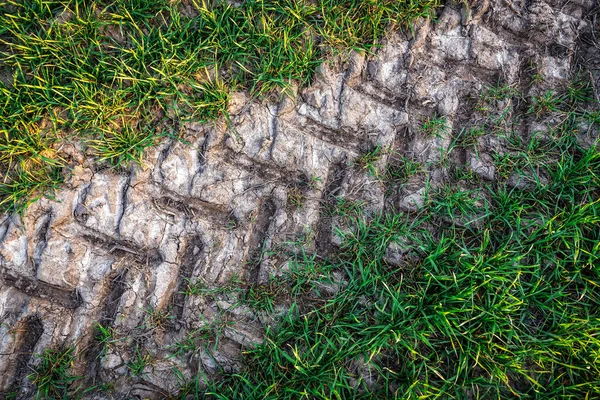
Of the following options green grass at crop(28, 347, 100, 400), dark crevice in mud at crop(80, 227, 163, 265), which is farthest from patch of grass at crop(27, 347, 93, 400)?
dark crevice in mud at crop(80, 227, 163, 265)

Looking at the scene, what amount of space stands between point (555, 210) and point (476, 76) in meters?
0.85

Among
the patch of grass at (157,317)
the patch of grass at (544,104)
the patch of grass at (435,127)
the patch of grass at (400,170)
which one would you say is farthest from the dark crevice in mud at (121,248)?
the patch of grass at (544,104)

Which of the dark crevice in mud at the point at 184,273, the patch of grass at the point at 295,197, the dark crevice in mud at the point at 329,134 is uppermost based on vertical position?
the dark crevice in mud at the point at 329,134

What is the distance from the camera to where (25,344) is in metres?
1.97

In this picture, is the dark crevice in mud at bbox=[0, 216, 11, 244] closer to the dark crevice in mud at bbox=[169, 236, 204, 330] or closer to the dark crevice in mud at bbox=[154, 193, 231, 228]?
the dark crevice in mud at bbox=[154, 193, 231, 228]

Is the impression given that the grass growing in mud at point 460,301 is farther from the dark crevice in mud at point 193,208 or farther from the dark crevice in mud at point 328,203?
the dark crevice in mud at point 193,208

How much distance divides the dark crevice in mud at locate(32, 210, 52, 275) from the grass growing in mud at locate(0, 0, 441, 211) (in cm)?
11

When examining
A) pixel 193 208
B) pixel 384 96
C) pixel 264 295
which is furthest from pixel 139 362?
pixel 384 96

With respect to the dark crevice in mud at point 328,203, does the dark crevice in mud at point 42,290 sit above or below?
below

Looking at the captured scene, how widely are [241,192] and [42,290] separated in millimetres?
1133

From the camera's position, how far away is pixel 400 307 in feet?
6.41

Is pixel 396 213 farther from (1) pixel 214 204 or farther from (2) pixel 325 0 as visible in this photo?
(2) pixel 325 0

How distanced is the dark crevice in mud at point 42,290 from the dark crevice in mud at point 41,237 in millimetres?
75

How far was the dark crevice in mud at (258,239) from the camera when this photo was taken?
2074 millimetres
